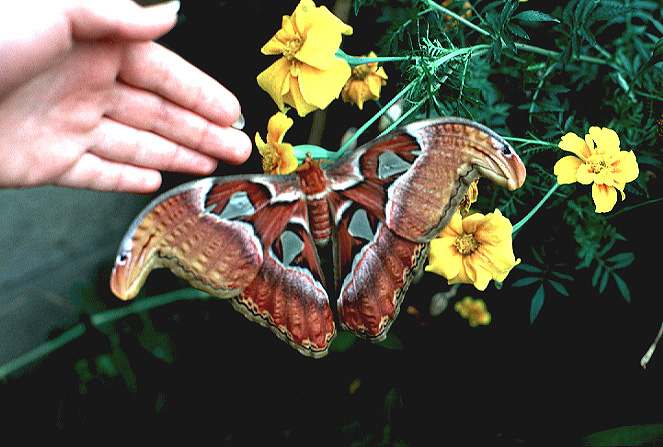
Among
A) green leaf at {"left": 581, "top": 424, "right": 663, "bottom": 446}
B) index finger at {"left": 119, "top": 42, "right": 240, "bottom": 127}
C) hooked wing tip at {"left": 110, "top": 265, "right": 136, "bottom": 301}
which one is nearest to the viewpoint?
hooked wing tip at {"left": 110, "top": 265, "right": 136, "bottom": 301}

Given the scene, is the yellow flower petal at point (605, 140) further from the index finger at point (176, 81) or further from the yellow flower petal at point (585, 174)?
the index finger at point (176, 81)

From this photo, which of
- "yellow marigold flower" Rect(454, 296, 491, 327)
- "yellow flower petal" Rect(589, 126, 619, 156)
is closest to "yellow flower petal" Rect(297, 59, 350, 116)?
"yellow flower petal" Rect(589, 126, 619, 156)

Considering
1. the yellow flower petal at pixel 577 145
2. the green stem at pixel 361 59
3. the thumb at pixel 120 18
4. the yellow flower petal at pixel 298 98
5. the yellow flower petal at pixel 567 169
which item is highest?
the thumb at pixel 120 18

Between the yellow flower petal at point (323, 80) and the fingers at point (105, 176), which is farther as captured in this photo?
the fingers at point (105, 176)

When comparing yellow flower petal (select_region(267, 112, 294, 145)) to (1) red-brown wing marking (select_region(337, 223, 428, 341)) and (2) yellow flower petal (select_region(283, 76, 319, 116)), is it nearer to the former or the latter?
(2) yellow flower petal (select_region(283, 76, 319, 116))

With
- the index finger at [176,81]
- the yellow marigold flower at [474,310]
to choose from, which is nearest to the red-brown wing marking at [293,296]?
the index finger at [176,81]

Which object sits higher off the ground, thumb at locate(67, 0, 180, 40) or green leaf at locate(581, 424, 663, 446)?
thumb at locate(67, 0, 180, 40)
